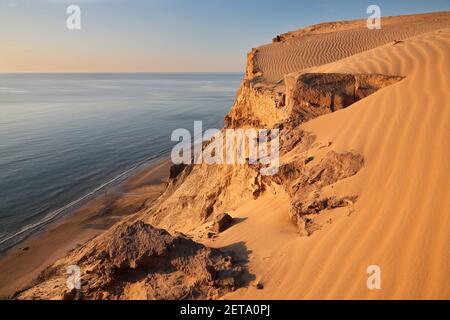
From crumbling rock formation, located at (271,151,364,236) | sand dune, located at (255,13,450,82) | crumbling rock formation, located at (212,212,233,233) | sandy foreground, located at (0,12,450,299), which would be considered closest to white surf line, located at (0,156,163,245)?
sandy foreground, located at (0,12,450,299)

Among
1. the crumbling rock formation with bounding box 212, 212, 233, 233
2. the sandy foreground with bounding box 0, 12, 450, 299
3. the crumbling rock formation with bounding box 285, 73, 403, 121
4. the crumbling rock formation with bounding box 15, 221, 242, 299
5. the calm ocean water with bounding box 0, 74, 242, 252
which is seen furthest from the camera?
the calm ocean water with bounding box 0, 74, 242, 252

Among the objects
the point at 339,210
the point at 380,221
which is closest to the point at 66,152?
the point at 339,210

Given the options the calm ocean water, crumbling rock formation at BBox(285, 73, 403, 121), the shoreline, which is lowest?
the shoreline

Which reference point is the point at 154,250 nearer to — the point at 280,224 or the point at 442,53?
the point at 280,224

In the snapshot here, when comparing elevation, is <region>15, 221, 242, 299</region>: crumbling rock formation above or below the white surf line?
above

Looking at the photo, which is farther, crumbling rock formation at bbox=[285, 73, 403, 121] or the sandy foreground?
crumbling rock formation at bbox=[285, 73, 403, 121]

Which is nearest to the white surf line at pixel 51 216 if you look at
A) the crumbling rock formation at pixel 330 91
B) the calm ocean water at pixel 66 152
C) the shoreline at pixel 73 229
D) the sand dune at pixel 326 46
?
the calm ocean water at pixel 66 152

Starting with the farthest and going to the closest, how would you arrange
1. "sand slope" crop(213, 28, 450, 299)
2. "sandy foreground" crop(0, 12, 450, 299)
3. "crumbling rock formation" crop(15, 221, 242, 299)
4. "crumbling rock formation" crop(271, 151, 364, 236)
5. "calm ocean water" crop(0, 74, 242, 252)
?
1. "calm ocean water" crop(0, 74, 242, 252)
2. "crumbling rock formation" crop(271, 151, 364, 236)
3. "crumbling rock formation" crop(15, 221, 242, 299)
4. "sandy foreground" crop(0, 12, 450, 299)
5. "sand slope" crop(213, 28, 450, 299)

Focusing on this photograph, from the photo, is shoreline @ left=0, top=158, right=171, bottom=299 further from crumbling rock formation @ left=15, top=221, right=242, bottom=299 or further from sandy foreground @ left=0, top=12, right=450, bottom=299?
crumbling rock formation @ left=15, top=221, right=242, bottom=299
